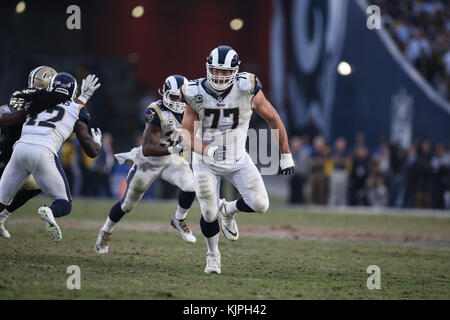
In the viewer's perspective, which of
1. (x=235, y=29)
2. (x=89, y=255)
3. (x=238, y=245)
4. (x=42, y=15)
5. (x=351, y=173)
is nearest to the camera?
(x=89, y=255)

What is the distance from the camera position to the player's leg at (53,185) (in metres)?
6.74

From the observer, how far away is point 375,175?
16.9m

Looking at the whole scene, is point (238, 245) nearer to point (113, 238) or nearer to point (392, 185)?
point (113, 238)

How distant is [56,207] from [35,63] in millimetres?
12370

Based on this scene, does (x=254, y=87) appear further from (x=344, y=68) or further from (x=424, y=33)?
(x=424, y=33)

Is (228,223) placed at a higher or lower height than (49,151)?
lower

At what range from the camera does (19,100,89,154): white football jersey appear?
22.6ft

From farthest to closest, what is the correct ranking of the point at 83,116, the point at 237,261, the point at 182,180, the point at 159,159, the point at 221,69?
the point at 182,180 → the point at 159,159 → the point at 237,261 → the point at 83,116 → the point at 221,69

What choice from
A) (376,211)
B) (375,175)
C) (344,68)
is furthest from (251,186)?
(344,68)

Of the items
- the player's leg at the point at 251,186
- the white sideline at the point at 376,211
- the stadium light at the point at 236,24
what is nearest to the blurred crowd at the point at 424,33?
the white sideline at the point at 376,211

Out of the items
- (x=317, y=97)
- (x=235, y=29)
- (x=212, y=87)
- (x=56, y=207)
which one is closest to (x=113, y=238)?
(x=56, y=207)

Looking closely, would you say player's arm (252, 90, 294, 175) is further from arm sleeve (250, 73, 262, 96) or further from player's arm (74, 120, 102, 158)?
player's arm (74, 120, 102, 158)

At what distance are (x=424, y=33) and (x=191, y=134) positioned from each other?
14.9 meters

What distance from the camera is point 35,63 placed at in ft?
60.4
